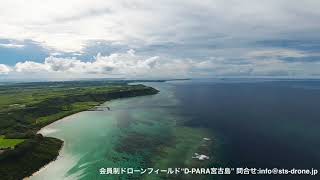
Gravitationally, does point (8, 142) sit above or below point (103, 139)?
above

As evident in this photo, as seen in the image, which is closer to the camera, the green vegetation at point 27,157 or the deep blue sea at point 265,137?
the green vegetation at point 27,157

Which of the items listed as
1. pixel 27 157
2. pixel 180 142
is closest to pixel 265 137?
pixel 180 142

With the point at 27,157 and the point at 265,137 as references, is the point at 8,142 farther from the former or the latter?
the point at 265,137

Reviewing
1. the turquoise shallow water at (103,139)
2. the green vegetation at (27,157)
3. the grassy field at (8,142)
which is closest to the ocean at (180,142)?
the turquoise shallow water at (103,139)

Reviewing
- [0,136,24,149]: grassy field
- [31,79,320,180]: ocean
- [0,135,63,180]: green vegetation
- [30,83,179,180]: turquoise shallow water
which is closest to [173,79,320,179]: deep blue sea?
[31,79,320,180]: ocean

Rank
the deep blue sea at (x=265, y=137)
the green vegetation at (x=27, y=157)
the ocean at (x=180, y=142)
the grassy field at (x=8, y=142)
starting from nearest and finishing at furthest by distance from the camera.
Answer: the green vegetation at (x=27, y=157), the ocean at (x=180, y=142), the deep blue sea at (x=265, y=137), the grassy field at (x=8, y=142)

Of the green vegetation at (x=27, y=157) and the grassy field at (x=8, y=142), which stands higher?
the grassy field at (x=8, y=142)

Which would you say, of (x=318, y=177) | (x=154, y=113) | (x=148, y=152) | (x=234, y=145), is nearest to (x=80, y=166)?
(x=148, y=152)

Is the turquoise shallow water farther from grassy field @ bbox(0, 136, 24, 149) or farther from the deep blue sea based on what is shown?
the deep blue sea

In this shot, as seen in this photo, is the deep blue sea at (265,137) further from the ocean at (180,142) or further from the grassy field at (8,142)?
the grassy field at (8,142)
